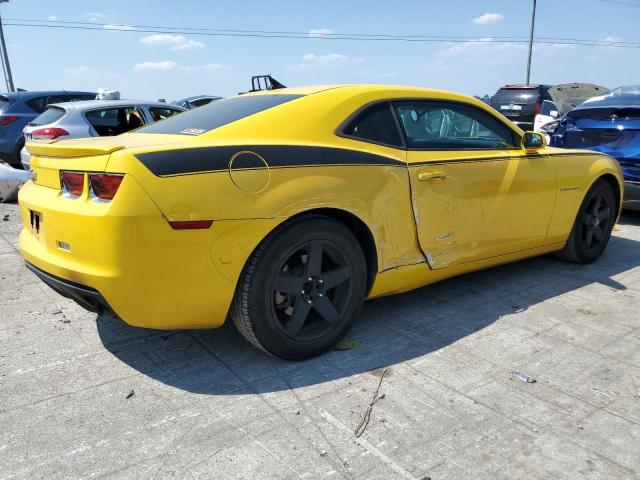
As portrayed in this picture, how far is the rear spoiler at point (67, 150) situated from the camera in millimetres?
2457

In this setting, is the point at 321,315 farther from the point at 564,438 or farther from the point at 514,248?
the point at 514,248

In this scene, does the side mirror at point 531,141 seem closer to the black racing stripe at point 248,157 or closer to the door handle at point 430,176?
the door handle at point 430,176

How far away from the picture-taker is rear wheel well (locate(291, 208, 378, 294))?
9.39ft

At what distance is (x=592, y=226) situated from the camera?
184 inches

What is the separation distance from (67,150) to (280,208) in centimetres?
107

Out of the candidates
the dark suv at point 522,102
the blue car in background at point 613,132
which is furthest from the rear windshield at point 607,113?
the dark suv at point 522,102

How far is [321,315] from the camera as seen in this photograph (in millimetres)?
2906

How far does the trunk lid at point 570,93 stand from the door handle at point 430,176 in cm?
855

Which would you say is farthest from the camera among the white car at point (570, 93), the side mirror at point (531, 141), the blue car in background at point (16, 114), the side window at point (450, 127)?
the white car at point (570, 93)

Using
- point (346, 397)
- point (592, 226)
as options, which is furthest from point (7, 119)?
point (592, 226)

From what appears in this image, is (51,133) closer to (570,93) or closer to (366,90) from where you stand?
(366,90)

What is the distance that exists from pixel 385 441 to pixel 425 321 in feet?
4.29

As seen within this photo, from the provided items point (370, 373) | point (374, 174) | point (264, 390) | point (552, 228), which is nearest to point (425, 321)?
point (370, 373)

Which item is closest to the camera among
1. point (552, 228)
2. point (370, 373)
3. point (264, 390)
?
point (264, 390)
